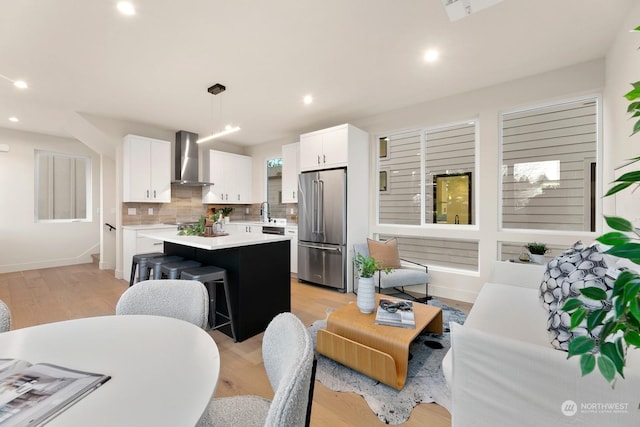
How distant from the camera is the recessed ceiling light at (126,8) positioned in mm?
2059

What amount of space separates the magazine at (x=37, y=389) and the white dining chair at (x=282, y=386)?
336mm

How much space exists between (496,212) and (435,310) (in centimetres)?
174

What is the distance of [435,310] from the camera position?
8.04ft

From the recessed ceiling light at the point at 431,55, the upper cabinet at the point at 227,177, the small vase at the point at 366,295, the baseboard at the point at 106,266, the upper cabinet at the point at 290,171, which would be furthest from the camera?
the upper cabinet at the point at 227,177

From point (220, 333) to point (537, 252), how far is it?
341cm

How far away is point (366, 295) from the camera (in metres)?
2.28

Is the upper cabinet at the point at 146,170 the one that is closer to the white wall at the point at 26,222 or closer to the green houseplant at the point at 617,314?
the white wall at the point at 26,222

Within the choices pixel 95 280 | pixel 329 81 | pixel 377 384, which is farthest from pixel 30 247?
pixel 377 384

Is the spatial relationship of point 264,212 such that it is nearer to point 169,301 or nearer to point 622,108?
point 169,301

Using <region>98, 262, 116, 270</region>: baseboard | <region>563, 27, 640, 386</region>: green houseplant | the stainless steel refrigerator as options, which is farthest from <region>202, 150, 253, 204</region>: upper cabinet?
<region>563, 27, 640, 386</region>: green houseplant

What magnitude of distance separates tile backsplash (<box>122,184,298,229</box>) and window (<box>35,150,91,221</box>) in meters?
2.16

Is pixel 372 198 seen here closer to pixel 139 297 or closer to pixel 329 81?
pixel 329 81

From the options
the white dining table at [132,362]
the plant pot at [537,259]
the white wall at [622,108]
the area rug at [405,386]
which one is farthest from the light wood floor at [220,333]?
the white wall at [622,108]

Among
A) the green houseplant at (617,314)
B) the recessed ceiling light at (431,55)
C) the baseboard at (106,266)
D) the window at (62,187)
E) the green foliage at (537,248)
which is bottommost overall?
the baseboard at (106,266)
